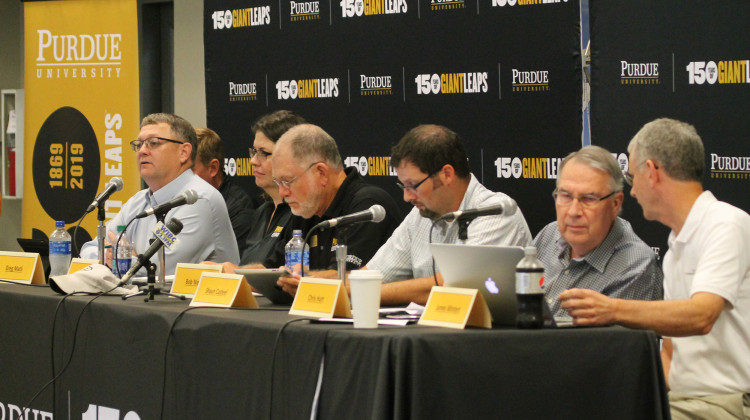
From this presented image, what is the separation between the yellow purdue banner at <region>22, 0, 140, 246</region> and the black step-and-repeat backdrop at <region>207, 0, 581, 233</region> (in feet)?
2.52

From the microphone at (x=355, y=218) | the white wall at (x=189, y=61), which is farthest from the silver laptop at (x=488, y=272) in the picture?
the white wall at (x=189, y=61)

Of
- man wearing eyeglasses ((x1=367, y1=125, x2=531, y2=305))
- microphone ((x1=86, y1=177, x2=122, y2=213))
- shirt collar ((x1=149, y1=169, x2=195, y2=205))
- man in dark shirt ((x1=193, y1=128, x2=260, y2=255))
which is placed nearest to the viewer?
man wearing eyeglasses ((x1=367, y1=125, x2=531, y2=305))

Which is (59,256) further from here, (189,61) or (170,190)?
(189,61)

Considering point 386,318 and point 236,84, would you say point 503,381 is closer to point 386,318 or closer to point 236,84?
point 386,318

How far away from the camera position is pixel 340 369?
1902 mm

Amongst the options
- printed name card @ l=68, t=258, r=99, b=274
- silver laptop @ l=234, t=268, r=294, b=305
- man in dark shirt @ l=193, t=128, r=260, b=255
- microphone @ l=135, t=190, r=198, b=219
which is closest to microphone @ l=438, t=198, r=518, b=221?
silver laptop @ l=234, t=268, r=294, b=305

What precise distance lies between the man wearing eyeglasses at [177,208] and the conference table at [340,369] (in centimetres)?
94

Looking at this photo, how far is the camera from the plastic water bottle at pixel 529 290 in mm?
1868

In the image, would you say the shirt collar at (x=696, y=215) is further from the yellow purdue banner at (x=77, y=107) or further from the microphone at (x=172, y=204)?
the yellow purdue banner at (x=77, y=107)

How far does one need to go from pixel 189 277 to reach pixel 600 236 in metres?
1.22

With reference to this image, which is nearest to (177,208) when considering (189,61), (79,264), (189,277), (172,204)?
(79,264)

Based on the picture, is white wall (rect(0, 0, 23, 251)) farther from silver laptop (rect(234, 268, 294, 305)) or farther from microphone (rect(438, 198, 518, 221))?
microphone (rect(438, 198, 518, 221))

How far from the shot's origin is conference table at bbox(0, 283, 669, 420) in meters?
1.83

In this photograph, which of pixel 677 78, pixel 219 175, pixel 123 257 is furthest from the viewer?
pixel 219 175
